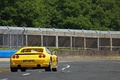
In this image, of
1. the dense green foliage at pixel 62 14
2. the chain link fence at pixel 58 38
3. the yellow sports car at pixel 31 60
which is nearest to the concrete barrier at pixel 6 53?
the chain link fence at pixel 58 38

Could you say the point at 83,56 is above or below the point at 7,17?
below

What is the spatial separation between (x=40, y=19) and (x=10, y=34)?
18.2 metres

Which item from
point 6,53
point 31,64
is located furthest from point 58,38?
point 31,64

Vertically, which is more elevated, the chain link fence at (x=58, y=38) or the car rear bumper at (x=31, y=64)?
the chain link fence at (x=58, y=38)

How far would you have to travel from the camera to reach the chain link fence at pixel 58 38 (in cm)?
5647

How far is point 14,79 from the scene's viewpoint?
17266mm

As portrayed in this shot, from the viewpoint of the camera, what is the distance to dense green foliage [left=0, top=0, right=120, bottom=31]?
235ft

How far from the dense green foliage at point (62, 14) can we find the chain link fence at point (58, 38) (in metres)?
10.3

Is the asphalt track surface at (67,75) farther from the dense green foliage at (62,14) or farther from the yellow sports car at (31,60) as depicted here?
the dense green foliage at (62,14)

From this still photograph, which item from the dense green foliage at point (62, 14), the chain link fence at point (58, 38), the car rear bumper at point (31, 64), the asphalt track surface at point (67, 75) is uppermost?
the dense green foliage at point (62, 14)

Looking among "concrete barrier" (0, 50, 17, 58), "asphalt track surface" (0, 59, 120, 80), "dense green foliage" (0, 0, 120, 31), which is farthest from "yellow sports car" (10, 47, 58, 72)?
"dense green foliage" (0, 0, 120, 31)

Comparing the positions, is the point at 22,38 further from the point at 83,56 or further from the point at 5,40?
the point at 83,56

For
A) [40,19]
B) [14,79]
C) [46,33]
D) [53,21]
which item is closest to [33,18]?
[40,19]

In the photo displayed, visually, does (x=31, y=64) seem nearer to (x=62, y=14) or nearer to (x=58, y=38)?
(x=58, y=38)
